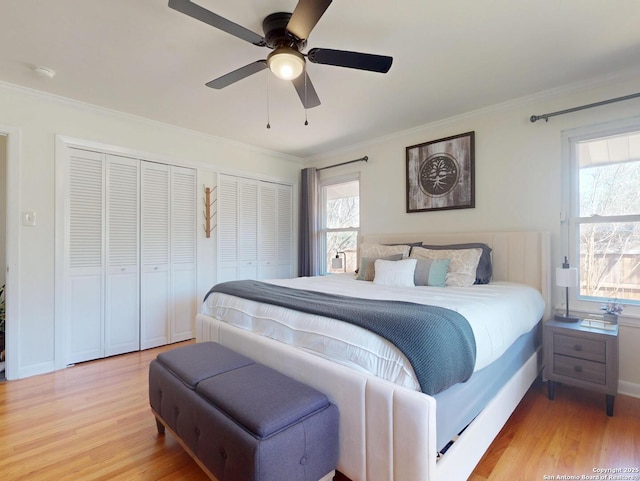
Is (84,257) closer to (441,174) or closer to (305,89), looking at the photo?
(305,89)

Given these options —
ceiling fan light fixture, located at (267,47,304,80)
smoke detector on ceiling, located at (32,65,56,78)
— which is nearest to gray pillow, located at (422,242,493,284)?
ceiling fan light fixture, located at (267,47,304,80)

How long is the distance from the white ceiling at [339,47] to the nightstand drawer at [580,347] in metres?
1.99

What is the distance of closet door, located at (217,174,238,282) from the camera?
13.1 ft

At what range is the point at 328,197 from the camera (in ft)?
15.7

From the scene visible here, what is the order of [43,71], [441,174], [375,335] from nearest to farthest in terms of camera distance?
[375,335], [43,71], [441,174]

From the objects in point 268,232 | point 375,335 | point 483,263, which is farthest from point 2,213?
point 483,263

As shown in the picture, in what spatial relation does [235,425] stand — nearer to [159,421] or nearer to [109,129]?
[159,421]

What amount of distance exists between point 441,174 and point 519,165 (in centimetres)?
73

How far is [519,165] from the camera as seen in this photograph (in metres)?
2.96

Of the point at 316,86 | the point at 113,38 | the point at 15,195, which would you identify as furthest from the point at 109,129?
the point at 316,86

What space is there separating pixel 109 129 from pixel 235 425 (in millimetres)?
3178

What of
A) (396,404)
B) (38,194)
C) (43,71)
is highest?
(43,71)

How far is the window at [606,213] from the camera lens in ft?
8.08

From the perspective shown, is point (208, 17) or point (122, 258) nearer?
point (208, 17)
